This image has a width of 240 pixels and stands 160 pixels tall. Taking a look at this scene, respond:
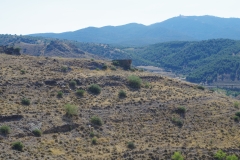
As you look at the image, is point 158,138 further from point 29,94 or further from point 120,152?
point 29,94

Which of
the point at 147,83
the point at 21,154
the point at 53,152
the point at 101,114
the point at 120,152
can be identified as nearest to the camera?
the point at 21,154

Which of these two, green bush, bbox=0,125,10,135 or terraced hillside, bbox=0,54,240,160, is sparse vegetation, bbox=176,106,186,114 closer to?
terraced hillside, bbox=0,54,240,160

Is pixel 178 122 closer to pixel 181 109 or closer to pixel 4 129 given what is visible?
pixel 181 109

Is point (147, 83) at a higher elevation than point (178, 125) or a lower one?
higher

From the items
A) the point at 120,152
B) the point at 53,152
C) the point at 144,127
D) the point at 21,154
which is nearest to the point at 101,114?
the point at 144,127

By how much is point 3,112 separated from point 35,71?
18.0 meters

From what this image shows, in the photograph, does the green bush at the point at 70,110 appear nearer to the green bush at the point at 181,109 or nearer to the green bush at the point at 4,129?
the green bush at the point at 4,129

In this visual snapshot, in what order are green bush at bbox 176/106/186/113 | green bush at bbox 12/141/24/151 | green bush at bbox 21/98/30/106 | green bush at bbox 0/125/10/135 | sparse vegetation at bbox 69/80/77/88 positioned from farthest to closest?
sparse vegetation at bbox 69/80/77/88 < green bush at bbox 176/106/186/113 < green bush at bbox 21/98/30/106 < green bush at bbox 0/125/10/135 < green bush at bbox 12/141/24/151

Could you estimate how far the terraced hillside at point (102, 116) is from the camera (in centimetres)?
4062

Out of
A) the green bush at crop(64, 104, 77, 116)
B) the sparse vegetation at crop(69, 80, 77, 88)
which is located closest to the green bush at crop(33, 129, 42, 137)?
the green bush at crop(64, 104, 77, 116)

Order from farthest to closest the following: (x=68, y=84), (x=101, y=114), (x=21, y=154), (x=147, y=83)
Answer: (x=147, y=83)
(x=68, y=84)
(x=101, y=114)
(x=21, y=154)

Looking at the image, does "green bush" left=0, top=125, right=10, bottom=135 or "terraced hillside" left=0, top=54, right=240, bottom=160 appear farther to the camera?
"terraced hillside" left=0, top=54, right=240, bottom=160

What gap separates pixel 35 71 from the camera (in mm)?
59781

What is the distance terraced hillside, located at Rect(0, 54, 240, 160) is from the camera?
133 feet
